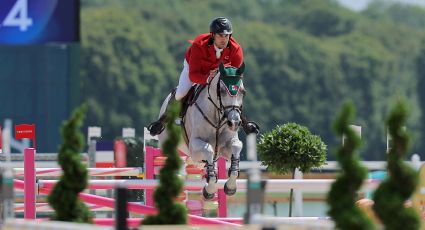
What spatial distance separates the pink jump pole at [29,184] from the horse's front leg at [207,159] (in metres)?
1.20

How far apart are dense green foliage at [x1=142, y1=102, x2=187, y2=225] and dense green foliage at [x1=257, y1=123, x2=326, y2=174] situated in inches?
182

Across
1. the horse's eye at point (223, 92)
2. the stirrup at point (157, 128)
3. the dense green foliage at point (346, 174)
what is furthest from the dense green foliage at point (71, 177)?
the stirrup at point (157, 128)

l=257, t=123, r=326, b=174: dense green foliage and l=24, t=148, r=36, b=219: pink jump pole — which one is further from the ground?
l=257, t=123, r=326, b=174: dense green foliage

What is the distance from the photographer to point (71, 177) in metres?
7.91

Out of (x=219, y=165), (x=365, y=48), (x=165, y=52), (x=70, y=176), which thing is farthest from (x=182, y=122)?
(x=365, y=48)

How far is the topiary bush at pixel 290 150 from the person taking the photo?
1219 centimetres

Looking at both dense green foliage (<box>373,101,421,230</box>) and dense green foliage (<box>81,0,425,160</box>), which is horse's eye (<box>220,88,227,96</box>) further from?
dense green foliage (<box>81,0,425,160</box>)

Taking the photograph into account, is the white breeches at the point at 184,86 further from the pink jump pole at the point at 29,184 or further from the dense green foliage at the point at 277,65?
the dense green foliage at the point at 277,65

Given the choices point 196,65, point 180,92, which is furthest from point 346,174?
point 180,92

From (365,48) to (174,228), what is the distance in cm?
5429

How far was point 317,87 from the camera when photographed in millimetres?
57094

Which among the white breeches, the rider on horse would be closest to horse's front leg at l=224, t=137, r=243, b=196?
the rider on horse

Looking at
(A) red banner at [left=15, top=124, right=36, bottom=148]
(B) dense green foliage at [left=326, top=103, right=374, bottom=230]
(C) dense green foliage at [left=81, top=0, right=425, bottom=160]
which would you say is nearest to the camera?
(B) dense green foliage at [left=326, top=103, right=374, bottom=230]

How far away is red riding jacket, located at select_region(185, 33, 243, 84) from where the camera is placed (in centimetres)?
1115
